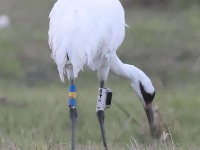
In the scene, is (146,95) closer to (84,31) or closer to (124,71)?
(124,71)

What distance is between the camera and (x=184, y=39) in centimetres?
1788

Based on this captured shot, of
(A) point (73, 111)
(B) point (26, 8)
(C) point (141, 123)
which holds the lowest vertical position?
(B) point (26, 8)

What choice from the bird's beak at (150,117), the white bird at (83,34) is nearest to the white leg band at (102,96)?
the white bird at (83,34)

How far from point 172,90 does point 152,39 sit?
418 cm

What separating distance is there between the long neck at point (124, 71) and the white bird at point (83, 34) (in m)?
0.34

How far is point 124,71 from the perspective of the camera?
8.96 meters

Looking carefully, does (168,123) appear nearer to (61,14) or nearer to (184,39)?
(61,14)

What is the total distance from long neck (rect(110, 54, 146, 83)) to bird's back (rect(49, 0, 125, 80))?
2.14 ft

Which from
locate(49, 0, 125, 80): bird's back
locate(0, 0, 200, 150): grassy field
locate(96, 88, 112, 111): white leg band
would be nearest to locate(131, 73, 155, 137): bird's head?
locate(0, 0, 200, 150): grassy field

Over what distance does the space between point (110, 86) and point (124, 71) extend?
18.9 feet

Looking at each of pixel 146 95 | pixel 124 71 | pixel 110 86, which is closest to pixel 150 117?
pixel 146 95

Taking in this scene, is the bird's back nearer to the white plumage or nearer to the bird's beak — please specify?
the white plumage

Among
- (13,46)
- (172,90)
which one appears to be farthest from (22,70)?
(172,90)

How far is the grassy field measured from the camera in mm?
9602
